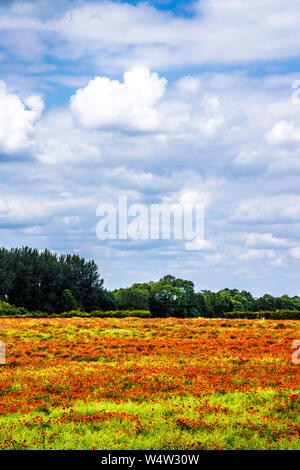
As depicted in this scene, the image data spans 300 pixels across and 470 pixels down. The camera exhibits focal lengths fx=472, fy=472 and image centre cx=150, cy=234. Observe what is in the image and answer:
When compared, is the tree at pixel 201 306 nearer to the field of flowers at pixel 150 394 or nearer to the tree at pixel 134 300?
the tree at pixel 134 300

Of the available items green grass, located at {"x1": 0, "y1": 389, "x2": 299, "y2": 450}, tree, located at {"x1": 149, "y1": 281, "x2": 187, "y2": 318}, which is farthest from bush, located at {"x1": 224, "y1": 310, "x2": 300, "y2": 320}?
tree, located at {"x1": 149, "y1": 281, "x2": 187, "y2": 318}

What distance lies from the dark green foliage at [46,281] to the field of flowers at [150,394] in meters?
58.5

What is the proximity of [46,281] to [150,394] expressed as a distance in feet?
258

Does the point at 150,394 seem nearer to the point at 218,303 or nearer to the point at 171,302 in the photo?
the point at 171,302

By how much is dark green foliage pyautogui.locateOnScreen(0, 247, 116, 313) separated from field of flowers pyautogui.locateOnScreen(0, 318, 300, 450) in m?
58.5

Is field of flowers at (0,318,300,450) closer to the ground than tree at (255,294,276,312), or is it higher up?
closer to the ground

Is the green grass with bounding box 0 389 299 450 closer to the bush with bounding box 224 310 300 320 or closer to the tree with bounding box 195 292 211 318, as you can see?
the bush with bounding box 224 310 300 320

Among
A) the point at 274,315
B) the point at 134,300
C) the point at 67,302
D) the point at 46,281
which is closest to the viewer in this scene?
the point at 274,315

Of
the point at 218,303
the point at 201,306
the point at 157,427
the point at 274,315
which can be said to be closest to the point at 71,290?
the point at 201,306

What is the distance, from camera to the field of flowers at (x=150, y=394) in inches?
455

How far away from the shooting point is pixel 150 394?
623 inches

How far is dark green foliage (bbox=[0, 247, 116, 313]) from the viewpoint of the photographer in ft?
286

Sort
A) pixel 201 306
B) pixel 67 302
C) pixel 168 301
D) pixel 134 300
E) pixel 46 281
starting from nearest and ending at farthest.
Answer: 1. pixel 67 302
2. pixel 46 281
3. pixel 134 300
4. pixel 168 301
5. pixel 201 306
